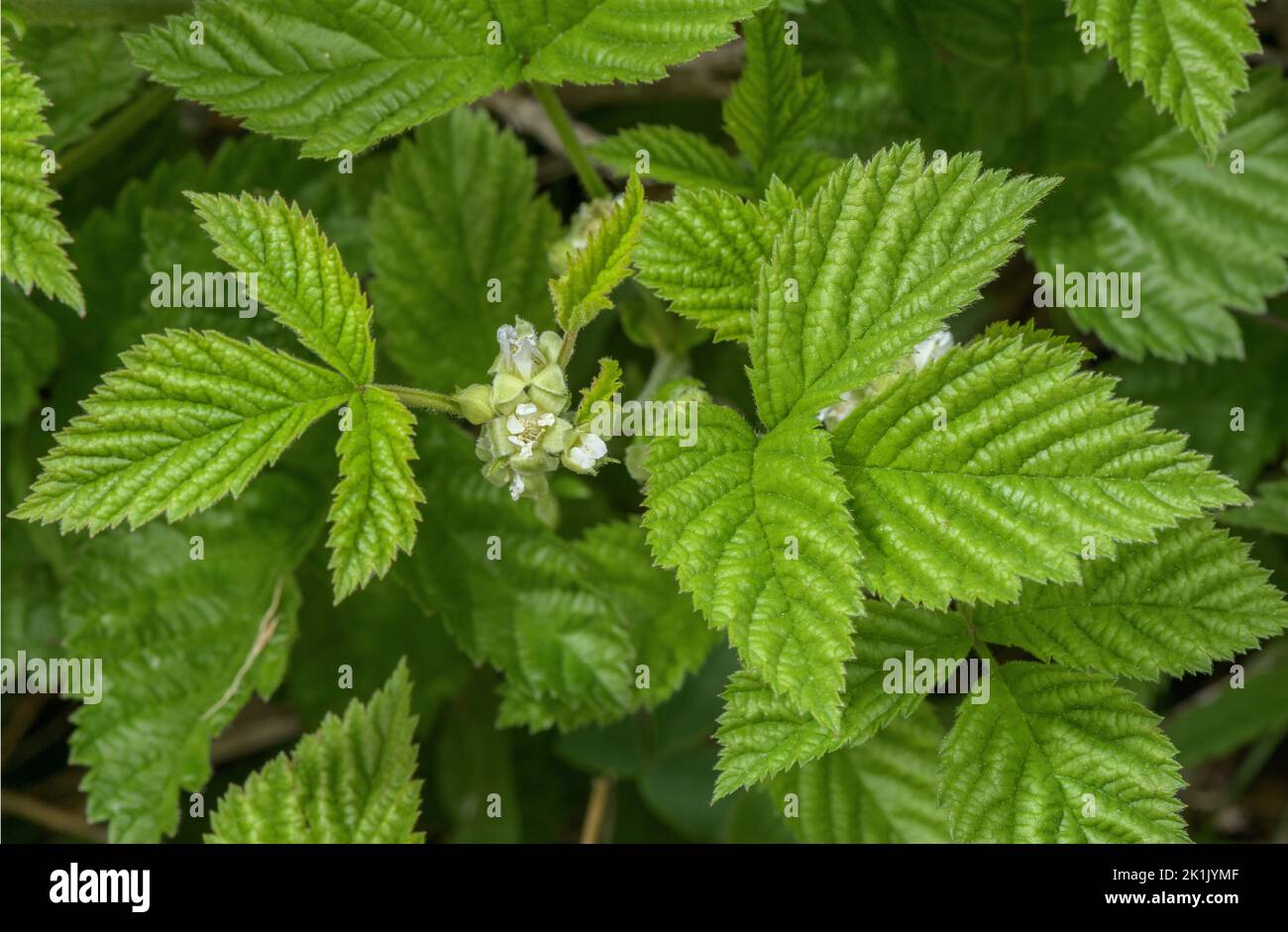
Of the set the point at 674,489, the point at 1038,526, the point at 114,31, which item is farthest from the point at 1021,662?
the point at 114,31

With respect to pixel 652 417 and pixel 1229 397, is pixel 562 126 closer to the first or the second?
pixel 652 417

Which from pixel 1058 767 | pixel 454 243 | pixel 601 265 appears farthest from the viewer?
pixel 454 243

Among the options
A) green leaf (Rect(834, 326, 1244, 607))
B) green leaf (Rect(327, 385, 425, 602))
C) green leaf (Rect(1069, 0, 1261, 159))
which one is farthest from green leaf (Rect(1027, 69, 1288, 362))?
green leaf (Rect(327, 385, 425, 602))

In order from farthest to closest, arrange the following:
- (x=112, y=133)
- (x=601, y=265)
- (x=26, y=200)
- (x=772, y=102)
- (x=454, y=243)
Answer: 1. (x=112, y=133)
2. (x=454, y=243)
3. (x=772, y=102)
4. (x=26, y=200)
5. (x=601, y=265)

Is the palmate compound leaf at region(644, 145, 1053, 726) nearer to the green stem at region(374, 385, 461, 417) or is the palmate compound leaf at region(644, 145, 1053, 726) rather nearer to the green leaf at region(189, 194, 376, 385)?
the green stem at region(374, 385, 461, 417)

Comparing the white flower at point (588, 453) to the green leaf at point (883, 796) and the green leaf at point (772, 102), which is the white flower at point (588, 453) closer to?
the green leaf at point (772, 102)

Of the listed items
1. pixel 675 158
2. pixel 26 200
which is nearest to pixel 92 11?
pixel 26 200
